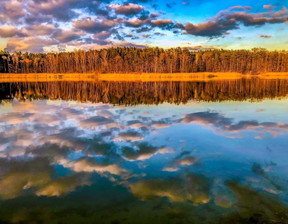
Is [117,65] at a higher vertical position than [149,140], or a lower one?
higher

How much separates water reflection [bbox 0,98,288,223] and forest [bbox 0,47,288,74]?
445 feet

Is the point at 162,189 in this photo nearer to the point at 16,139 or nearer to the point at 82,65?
the point at 16,139

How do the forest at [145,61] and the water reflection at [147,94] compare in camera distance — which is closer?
the water reflection at [147,94]

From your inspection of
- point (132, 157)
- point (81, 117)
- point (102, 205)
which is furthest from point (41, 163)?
point (81, 117)

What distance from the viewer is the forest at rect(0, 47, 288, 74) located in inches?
5910

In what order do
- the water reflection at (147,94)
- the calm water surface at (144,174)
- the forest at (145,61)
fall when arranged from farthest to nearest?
the forest at (145,61) → the water reflection at (147,94) → the calm water surface at (144,174)

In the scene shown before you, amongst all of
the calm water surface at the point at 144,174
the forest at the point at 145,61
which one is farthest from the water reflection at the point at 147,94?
the forest at the point at 145,61

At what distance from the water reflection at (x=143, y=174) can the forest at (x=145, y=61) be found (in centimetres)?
13575

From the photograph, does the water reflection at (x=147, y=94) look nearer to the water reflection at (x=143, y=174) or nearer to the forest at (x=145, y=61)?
the water reflection at (x=143, y=174)

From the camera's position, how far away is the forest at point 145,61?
15012 centimetres

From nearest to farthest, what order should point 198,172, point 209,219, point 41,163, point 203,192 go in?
1. point 209,219
2. point 203,192
3. point 198,172
4. point 41,163

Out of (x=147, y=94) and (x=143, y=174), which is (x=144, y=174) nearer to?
(x=143, y=174)

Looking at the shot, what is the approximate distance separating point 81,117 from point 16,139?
25.0 feet

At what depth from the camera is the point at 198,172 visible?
30.5 ft
